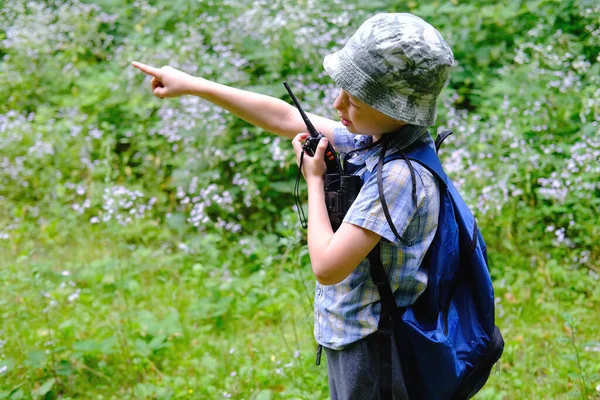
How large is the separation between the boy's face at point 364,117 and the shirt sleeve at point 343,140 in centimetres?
23

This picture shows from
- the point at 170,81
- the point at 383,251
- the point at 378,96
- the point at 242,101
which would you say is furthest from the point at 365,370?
the point at 170,81

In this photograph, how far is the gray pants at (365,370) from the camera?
60.8 inches

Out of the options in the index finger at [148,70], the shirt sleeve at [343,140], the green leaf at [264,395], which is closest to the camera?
the shirt sleeve at [343,140]

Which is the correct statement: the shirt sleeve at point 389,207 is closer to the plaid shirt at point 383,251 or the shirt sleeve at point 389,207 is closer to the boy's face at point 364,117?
the plaid shirt at point 383,251

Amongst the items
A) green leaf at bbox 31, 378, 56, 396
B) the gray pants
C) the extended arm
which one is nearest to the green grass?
green leaf at bbox 31, 378, 56, 396

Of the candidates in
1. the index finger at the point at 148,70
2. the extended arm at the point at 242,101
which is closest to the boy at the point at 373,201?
the extended arm at the point at 242,101

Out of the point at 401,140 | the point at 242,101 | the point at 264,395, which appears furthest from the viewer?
the point at 264,395

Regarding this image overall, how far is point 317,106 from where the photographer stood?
4293 mm

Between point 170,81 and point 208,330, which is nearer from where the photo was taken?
point 170,81

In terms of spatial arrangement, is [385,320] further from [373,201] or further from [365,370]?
[373,201]

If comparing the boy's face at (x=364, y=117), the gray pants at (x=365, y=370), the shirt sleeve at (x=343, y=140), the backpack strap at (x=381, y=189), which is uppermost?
the boy's face at (x=364, y=117)

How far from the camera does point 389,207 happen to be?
140 cm

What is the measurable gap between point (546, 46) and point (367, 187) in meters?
3.70

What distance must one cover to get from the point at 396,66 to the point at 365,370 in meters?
0.81
